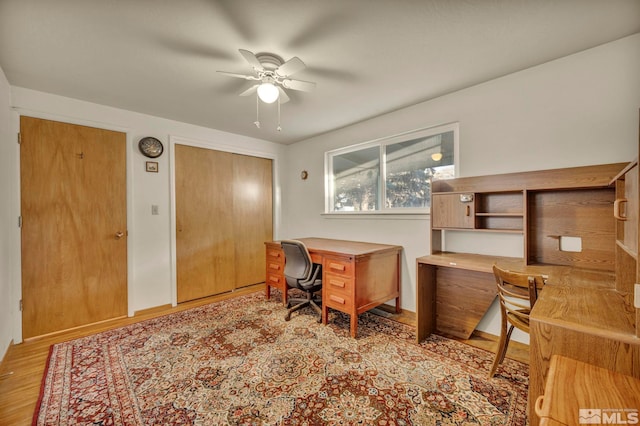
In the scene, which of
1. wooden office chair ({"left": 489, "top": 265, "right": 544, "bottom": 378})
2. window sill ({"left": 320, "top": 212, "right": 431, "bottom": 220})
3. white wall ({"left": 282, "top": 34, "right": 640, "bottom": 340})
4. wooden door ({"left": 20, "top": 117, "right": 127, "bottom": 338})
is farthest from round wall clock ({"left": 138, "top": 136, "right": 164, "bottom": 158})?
wooden office chair ({"left": 489, "top": 265, "right": 544, "bottom": 378})

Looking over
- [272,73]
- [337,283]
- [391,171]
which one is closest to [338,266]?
[337,283]

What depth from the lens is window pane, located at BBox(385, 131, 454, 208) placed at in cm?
274

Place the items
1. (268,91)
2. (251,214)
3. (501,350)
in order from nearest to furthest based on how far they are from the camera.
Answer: (501,350) → (268,91) → (251,214)

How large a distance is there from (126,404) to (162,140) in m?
2.78

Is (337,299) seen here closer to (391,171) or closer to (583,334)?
(391,171)

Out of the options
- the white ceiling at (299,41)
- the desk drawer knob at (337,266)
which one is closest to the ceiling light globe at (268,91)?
the white ceiling at (299,41)

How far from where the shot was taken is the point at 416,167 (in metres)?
2.97

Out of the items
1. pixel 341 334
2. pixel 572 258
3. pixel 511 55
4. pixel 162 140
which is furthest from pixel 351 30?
pixel 162 140

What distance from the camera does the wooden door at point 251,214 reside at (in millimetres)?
4039

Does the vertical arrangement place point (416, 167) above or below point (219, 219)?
above

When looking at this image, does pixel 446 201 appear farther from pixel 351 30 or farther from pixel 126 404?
pixel 126 404

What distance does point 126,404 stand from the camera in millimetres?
1640

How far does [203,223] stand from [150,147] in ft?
3.73

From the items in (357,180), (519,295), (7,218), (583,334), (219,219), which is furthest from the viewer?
(219,219)
